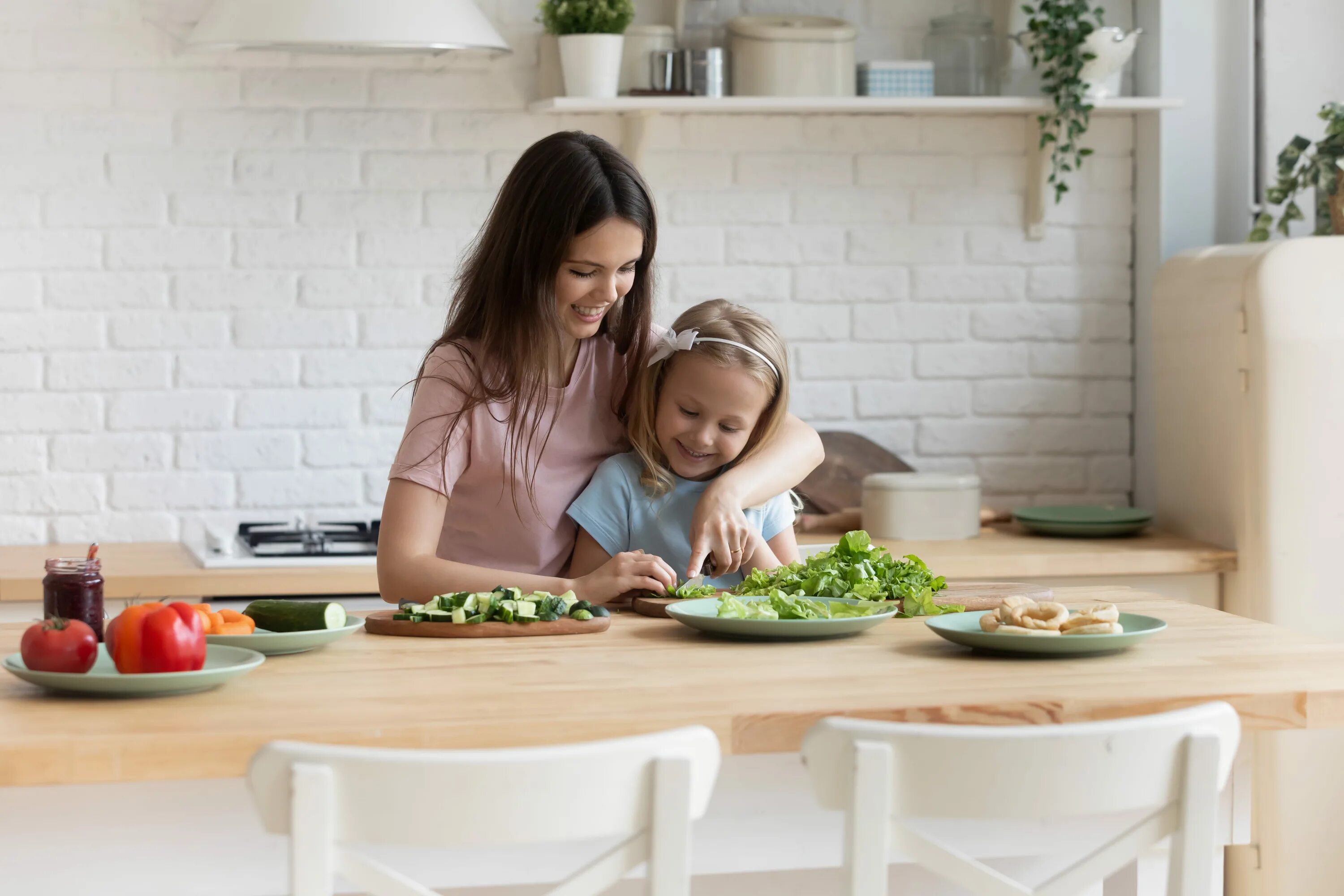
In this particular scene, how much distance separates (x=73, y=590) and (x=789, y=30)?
205 centimetres

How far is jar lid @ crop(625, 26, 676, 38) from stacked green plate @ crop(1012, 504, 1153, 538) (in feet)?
4.20

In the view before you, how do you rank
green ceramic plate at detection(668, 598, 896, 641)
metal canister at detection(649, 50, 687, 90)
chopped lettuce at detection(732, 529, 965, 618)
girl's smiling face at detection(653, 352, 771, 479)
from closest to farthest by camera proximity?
green ceramic plate at detection(668, 598, 896, 641), chopped lettuce at detection(732, 529, 965, 618), girl's smiling face at detection(653, 352, 771, 479), metal canister at detection(649, 50, 687, 90)

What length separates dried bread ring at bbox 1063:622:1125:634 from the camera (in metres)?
1.60

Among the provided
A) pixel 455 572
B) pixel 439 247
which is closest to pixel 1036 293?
pixel 439 247

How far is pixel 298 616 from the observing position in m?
1.65

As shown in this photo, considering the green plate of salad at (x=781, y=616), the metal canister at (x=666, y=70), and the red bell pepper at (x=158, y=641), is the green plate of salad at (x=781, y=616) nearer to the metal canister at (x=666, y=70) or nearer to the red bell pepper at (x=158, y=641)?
the red bell pepper at (x=158, y=641)

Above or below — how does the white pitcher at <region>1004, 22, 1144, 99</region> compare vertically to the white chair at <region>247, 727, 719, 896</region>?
above

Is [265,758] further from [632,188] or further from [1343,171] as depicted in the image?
[1343,171]

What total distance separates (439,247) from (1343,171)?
1.90 meters

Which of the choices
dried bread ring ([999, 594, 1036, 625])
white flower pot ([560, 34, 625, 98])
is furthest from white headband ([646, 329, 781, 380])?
white flower pot ([560, 34, 625, 98])

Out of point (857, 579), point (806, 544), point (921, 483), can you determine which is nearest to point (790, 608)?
point (857, 579)

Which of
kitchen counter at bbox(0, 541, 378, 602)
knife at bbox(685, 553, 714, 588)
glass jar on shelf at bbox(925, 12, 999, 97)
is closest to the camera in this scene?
knife at bbox(685, 553, 714, 588)

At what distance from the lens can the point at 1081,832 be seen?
1619 millimetres

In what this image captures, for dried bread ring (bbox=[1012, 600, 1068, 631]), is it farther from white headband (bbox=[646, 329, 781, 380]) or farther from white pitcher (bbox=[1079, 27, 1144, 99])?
white pitcher (bbox=[1079, 27, 1144, 99])
